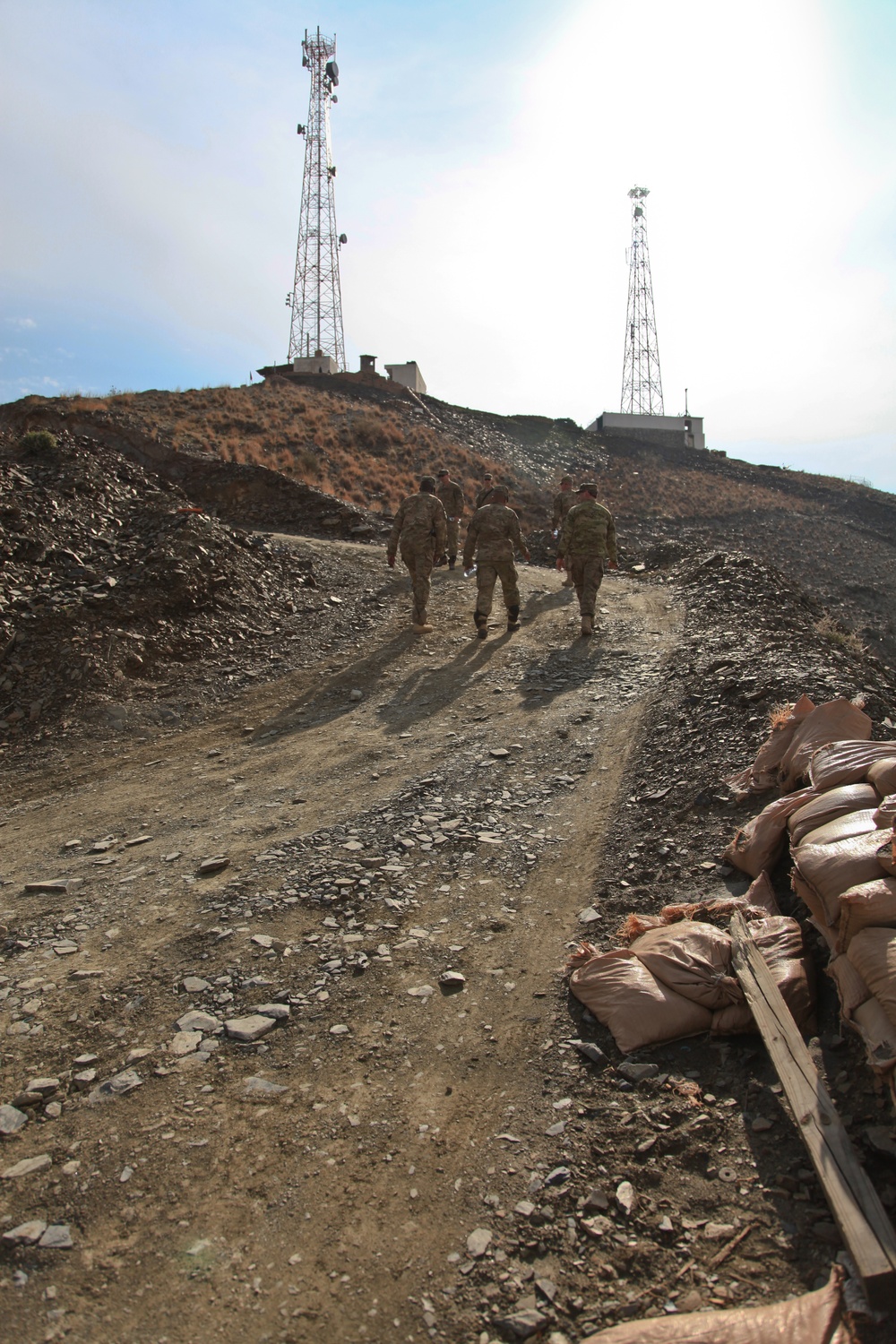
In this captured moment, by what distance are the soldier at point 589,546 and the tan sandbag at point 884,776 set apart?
6698 millimetres

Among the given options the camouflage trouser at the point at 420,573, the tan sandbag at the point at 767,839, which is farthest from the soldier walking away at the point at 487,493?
the tan sandbag at the point at 767,839

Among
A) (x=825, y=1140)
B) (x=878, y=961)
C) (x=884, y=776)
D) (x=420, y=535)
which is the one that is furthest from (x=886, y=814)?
(x=420, y=535)

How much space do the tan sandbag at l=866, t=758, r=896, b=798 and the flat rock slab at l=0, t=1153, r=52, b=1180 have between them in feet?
11.4

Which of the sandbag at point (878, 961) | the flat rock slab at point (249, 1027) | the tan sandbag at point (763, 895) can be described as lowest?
the flat rock slab at point (249, 1027)

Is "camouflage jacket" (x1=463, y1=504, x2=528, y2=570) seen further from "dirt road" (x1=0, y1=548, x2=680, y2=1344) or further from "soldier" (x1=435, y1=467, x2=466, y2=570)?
"soldier" (x1=435, y1=467, x2=466, y2=570)

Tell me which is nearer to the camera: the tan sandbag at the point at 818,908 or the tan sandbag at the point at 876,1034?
the tan sandbag at the point at 876,1034

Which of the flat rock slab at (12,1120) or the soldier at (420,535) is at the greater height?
the soldier at (420,535)

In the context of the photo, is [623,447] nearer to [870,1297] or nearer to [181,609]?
[181,609]

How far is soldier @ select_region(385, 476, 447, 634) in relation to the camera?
10.2m

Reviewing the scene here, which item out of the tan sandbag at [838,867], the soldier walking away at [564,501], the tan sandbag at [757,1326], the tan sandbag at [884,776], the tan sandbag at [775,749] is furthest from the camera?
the soldier walking away at [564,501]

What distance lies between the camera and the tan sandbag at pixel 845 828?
3.16m

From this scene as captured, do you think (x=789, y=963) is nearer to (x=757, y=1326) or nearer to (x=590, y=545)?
(x=757, y=1326)

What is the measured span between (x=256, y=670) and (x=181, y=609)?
1.45m

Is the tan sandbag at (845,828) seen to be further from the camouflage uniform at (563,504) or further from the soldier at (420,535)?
the camouflage uniform at (563,504)
